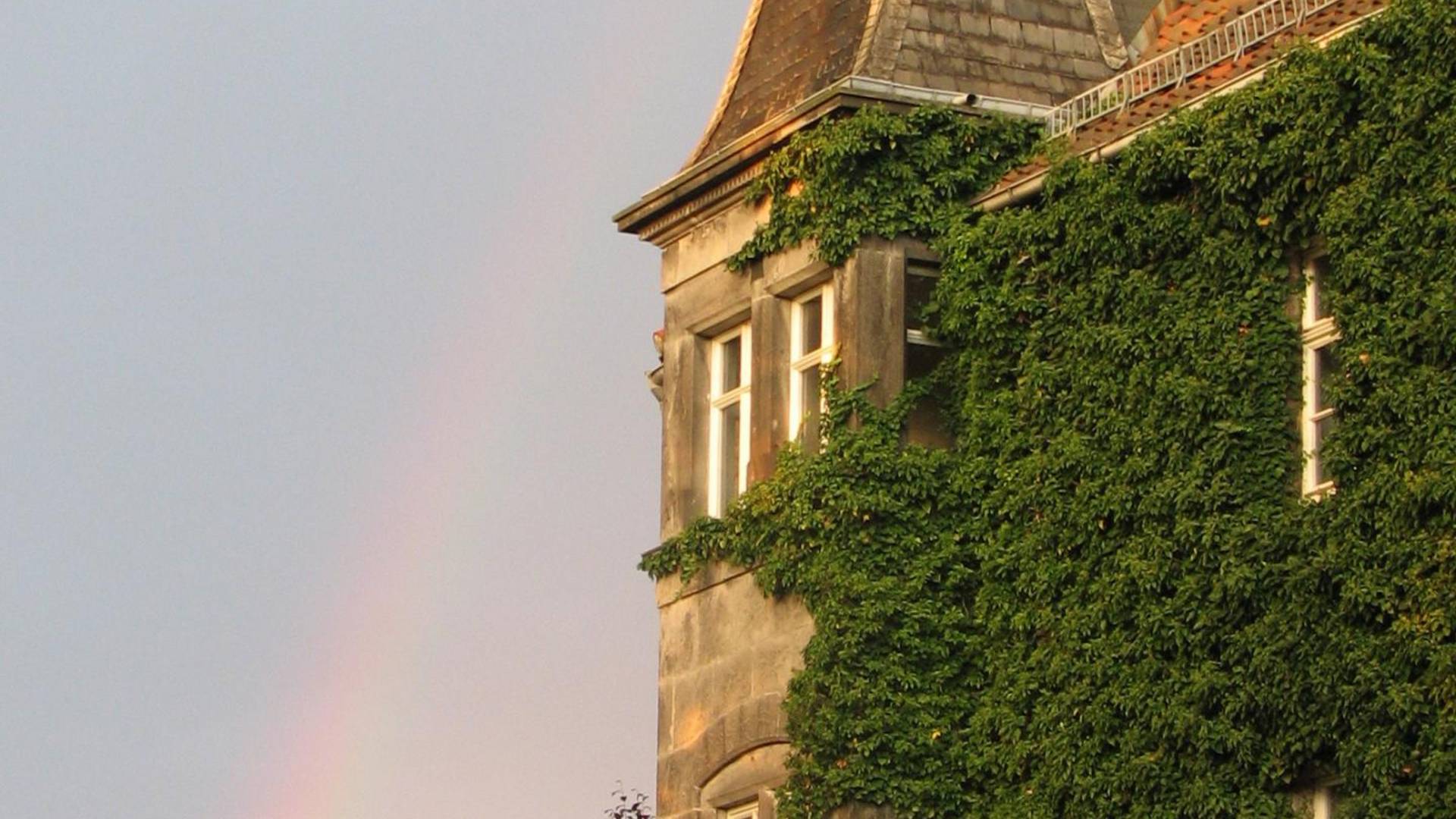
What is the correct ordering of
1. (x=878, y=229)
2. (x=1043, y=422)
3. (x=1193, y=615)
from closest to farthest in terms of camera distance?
(x=1193, y=615), (x=1043, y=422), (x=878, y=229)

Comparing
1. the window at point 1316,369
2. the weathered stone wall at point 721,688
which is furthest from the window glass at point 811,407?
the window at point 1316,369

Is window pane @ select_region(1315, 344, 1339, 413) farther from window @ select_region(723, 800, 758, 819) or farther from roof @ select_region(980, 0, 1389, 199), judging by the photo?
window @ select_region(723, 800, 758, 819)

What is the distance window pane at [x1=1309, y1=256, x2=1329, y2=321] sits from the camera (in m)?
22.7

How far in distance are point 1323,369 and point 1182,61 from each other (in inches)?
138

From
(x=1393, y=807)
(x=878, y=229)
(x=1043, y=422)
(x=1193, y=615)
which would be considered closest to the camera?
(x=1393, y=807)

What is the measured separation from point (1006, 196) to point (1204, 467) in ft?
13.4

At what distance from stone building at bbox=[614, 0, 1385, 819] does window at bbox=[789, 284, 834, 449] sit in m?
0.02

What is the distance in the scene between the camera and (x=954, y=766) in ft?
81.7

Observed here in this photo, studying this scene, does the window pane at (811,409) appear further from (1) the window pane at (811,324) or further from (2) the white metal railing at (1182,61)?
(2) the white metal railing at (1182,61)

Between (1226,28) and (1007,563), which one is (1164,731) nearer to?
(1007,563)

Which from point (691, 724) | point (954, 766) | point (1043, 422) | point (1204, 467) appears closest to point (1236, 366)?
point (1204, 467)

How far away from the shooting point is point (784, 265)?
90.1 feet

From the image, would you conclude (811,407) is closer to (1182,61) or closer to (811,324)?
(811,324)

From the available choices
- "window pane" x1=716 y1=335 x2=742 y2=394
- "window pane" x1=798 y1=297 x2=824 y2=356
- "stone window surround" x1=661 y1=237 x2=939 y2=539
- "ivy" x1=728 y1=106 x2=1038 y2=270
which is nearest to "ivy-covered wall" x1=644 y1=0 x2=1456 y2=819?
"ivy" x1=728 y1=106 x2=1038 y2=270
